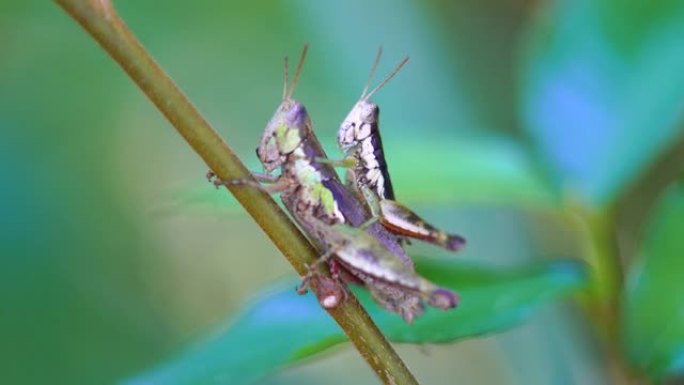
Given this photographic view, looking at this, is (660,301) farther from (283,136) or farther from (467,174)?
(283,136)

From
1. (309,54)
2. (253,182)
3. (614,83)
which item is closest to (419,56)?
(309,54)

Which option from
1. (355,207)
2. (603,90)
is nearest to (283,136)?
(355,207)

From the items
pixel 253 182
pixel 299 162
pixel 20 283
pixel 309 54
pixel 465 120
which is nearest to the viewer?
pixel 253 182

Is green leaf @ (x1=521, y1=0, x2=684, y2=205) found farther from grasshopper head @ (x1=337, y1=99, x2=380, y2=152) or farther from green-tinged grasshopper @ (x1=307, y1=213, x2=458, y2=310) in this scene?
green-tinged grasshopper @ (x1=307, y1=213, x2=458, y2=310)

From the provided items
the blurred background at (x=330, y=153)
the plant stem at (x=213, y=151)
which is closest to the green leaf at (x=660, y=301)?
the blurred background at (x=330, y=153)

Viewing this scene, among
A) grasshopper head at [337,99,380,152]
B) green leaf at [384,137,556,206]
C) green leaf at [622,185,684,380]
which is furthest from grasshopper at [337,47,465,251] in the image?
green leaf at [622,185,684,380]

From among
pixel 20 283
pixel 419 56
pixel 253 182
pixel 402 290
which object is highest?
pixel 20 283

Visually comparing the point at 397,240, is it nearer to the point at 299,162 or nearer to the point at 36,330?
the point at 299,162

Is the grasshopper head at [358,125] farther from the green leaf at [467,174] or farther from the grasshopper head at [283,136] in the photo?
the green leaf at [467,174]
